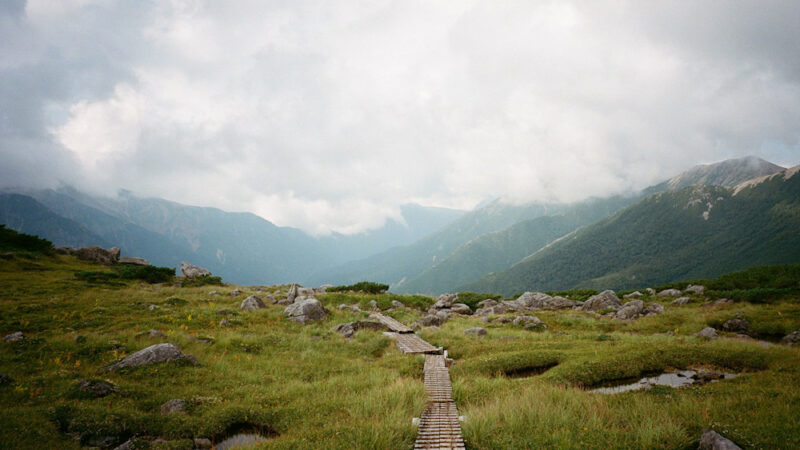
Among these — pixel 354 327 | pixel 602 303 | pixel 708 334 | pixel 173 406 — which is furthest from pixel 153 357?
pixel 602 303

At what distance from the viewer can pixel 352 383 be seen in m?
16.0

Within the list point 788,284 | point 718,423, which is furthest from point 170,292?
point 788,284

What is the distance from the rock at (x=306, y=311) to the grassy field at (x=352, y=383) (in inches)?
65.7

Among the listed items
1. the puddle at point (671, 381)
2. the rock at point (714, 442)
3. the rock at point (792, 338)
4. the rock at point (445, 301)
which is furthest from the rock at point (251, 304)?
the rock at point (792, 338)

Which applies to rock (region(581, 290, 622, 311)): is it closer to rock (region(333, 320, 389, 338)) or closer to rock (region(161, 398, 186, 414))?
rock (region(333, 320, 389, 338))

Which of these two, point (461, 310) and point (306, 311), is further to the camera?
point (461, 310)

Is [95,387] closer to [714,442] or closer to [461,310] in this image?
[714,442]

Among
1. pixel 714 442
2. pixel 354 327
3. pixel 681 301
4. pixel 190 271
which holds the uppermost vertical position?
pixel 190 271

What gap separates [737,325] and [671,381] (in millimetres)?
17855

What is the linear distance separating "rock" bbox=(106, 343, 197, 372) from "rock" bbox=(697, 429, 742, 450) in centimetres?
2142

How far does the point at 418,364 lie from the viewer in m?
19.7

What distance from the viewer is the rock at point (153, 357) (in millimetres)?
15742

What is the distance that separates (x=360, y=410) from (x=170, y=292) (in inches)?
1402

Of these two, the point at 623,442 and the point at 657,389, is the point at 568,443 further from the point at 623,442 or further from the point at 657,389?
the point at 657,389
